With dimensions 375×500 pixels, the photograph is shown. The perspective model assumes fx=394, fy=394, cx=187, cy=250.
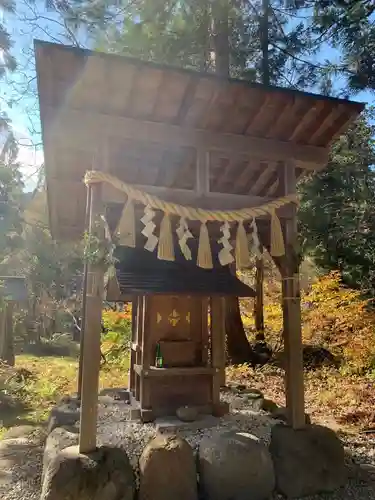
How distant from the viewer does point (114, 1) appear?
669 centimetres

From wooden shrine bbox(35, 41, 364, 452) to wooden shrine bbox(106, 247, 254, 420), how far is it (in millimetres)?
48

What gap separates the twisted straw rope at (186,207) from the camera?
11.0 ft

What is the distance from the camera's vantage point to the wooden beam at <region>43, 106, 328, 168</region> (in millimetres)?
3396

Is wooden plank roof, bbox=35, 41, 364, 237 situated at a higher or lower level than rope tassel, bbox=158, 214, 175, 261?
higher

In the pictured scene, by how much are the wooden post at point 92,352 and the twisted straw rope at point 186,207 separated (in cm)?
29

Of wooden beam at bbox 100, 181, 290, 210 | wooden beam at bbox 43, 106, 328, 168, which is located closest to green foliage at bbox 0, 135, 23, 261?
wooden beam at bbox 43, 106, 328, 168

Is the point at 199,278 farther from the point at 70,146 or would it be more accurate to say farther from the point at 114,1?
the point at 114,1

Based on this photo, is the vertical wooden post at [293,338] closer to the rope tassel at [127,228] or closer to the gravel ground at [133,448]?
the gravel ground at [133,448]

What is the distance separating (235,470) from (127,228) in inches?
85.0

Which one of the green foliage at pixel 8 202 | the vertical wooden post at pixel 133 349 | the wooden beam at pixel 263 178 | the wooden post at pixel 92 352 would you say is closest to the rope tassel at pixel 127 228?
the wooden post at pixel 92 352

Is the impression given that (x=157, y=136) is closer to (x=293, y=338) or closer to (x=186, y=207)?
(x=186, y=207)

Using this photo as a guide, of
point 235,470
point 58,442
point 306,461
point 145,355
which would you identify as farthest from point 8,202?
point 306,461

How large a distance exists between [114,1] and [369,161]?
6231mm

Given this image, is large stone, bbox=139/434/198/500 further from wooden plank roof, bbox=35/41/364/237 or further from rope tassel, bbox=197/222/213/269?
wooden plank roof, bbox=35/41/364/237
